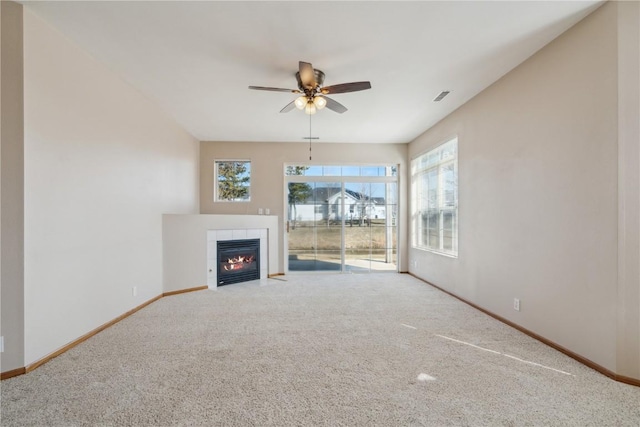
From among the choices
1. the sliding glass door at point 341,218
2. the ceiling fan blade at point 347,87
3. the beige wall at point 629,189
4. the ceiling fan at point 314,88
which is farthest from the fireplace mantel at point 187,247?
the beige wall at point 629,189

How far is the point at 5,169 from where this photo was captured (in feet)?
6.82

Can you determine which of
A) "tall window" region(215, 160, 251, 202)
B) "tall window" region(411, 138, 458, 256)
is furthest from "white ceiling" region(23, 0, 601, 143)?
"tall window" region(215, 160, 251, 202)

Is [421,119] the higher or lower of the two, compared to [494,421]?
higher

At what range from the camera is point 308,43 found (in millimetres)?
2539

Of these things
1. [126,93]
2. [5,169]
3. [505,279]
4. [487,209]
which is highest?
[126,93]

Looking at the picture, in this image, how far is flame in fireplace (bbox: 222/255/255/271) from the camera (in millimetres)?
5074

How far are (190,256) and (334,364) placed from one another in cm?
320

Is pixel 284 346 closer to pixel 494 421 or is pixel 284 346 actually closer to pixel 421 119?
pixel 494 421

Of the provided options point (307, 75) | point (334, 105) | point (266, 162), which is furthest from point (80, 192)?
point (266, 162)

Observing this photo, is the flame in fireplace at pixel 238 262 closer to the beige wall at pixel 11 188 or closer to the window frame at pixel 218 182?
the window frame at pixel 218 182

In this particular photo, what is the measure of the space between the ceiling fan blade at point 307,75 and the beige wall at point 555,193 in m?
2.12

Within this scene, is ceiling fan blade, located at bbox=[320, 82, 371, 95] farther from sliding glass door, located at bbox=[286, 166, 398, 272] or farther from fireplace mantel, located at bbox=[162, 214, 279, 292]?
sliding glass door, located at bbox=[286, 166, 398, 272]

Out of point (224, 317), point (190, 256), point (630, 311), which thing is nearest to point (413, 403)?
point (630, 311)

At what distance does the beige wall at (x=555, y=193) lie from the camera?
2.10m
